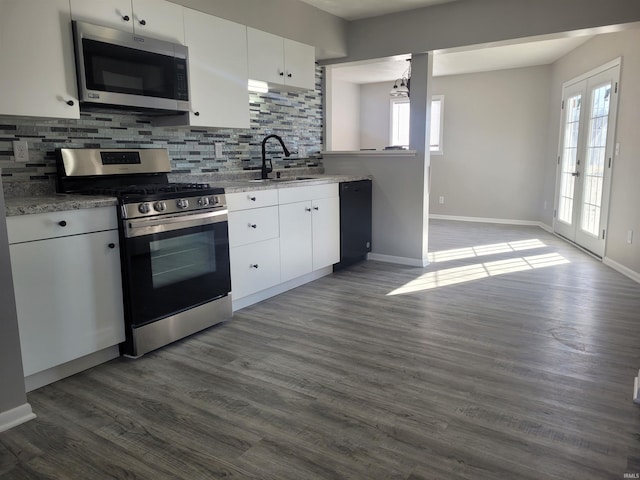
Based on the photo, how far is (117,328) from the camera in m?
2.58

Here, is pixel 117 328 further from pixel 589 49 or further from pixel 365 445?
pixel 589 49

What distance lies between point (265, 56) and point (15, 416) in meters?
2.90

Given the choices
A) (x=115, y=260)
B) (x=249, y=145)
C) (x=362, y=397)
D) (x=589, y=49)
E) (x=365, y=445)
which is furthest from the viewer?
(x=589, y=49)

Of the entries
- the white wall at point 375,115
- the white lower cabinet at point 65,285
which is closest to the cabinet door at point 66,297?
the white lower cabinet at point 65,285

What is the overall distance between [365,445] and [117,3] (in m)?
2.65

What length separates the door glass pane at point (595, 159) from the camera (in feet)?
16.2

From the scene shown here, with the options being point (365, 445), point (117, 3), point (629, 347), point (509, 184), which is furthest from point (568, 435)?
point (509, 184)

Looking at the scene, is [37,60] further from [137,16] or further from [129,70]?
[137,16]

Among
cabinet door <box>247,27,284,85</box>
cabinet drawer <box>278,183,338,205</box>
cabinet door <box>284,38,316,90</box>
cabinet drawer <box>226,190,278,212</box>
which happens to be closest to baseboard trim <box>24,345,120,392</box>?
cabinet drawer <box>226,190,278,212</box>

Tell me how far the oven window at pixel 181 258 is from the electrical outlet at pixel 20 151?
32.2 inches

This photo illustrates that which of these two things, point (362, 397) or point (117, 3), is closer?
point (362, 397)

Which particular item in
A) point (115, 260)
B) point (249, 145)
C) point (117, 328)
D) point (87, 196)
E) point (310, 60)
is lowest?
point (117, 328)

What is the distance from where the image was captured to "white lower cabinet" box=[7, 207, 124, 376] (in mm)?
2152

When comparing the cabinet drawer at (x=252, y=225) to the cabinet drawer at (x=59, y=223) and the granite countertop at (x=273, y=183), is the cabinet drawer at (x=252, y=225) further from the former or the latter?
the cabinet drawer at (x=59, y=223)
